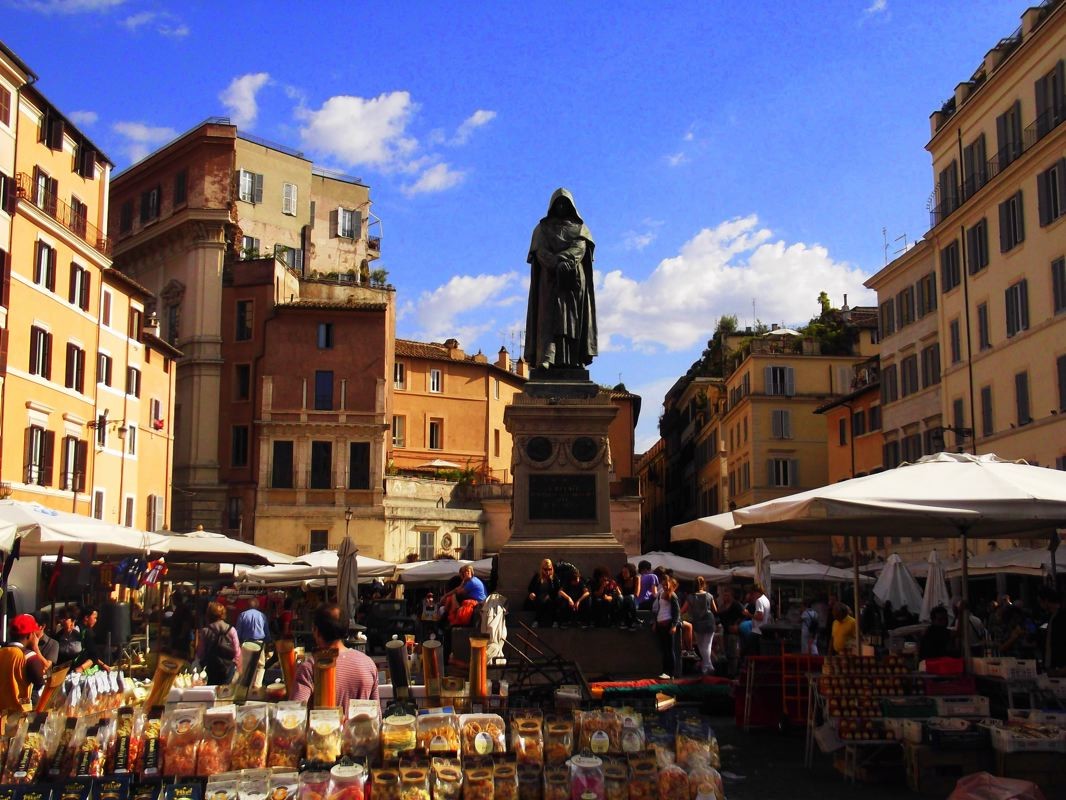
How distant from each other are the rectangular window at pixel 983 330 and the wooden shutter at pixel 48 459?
28.9m

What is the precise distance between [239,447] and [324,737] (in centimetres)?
4839

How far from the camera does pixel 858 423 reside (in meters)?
51.3

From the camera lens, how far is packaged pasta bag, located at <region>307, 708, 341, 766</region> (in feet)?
20.1

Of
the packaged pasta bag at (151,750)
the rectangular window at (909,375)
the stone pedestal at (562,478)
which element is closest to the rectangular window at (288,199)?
the rectangular window at (909,375)

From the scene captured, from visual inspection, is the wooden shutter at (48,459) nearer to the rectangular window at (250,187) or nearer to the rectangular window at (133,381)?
the rectangular window at (133,381)

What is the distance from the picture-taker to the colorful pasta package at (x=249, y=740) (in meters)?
6.07

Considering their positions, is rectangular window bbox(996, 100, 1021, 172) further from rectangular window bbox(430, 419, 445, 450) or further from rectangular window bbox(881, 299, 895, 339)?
rectangular window bbox(430, 419, 445, 450)

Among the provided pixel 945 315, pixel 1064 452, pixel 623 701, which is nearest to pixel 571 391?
pixel 623 701

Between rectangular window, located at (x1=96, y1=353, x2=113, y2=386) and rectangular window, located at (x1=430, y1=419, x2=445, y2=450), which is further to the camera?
rectangular window, located at (x1=430, y1=419, x2=445, y2=450)

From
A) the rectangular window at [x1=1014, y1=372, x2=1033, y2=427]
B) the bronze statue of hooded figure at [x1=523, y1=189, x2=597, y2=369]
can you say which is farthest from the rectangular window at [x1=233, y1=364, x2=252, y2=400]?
the bronze statue of hooded figure at [x1=523, y1=189, x2=597, y2=369]

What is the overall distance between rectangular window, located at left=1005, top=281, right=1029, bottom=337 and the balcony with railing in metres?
28.8

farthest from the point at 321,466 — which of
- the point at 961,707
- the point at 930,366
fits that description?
the point at 961,707

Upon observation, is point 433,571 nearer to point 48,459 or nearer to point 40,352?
point 48,459

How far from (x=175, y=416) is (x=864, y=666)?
47.4m
